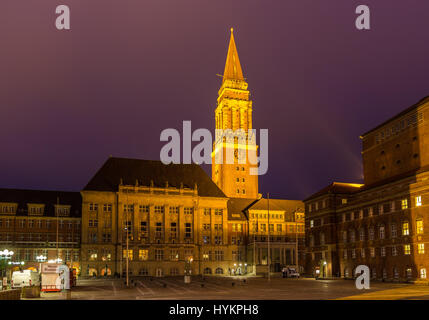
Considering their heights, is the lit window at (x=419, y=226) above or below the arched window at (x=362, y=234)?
above

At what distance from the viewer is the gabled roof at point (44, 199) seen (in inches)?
4085

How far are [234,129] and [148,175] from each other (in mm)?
47738

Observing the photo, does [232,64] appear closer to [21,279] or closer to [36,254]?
[36,254]

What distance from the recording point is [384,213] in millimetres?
71438

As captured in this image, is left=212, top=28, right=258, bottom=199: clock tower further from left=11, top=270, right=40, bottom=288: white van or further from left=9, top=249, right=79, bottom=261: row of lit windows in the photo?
left=11, top=270, right=40, bottom=288: white van

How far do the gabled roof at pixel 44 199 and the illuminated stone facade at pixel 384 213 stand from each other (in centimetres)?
5206

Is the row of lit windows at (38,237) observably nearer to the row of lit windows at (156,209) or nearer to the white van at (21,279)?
the row of lit windows at (156,209)

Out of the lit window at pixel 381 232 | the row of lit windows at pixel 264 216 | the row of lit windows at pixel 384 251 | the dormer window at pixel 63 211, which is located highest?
the dormer window at pixel 63 211

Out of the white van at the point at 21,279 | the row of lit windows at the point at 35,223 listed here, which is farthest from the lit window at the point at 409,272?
the row of lit windows at the point at 35,223

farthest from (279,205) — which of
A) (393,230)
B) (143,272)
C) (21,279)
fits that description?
(21,279)

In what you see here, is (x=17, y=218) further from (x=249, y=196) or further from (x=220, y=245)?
(x=249, y=196)

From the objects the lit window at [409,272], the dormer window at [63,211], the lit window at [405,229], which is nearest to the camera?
the lit window at [409,272]

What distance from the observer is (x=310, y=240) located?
3696 inches
